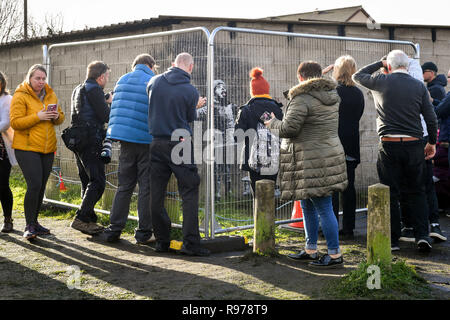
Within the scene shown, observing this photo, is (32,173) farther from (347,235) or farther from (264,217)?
(347,235)

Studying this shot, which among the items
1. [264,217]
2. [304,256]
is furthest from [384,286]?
[264,217]

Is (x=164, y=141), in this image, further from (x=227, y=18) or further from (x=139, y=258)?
(x=227, y=18)

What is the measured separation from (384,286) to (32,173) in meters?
3.86

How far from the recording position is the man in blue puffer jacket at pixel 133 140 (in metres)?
6.07

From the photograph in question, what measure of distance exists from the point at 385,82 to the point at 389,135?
0.53 m

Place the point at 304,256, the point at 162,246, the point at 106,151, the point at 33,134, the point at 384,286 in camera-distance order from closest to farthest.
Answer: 1. the point at 384,286
2. the point at 304,256
3. the point at 162,246
4. the point at 33,134
5. the point at 106,151

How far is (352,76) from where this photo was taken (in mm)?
6039

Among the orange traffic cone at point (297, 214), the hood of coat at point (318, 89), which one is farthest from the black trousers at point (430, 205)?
the hood of coat at point (318, 89)

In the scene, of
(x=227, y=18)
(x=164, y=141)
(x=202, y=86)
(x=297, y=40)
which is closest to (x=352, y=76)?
(x=297, y=40)

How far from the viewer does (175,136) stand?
18.7 feet

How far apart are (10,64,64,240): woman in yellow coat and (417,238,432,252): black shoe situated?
4045 millimetres

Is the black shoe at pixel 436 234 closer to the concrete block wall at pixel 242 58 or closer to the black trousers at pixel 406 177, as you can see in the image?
the black trousers at pixel 406 177
